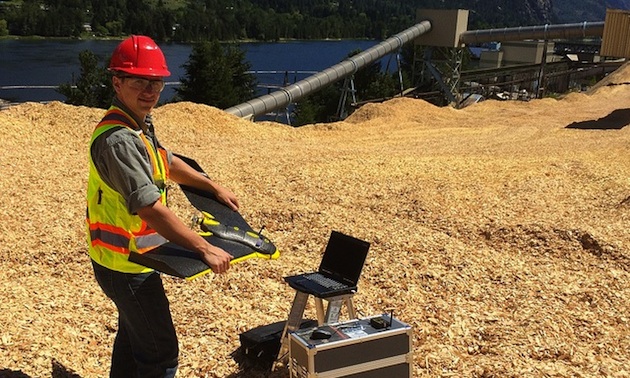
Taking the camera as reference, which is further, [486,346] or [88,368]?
[486,346]

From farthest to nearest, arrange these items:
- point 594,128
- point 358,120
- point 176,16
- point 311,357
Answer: point 176,16, point 358,120, point 594,128, point 311,357

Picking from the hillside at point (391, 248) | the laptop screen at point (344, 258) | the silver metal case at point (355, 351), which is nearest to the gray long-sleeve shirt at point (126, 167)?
the silver metal case at point (355, 351)

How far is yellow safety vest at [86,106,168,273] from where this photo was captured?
9.82 ft

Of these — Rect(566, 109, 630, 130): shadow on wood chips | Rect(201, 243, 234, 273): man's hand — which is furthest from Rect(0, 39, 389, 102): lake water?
Rect(201, 243, 234, 273): man's hand

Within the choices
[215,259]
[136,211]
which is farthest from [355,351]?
[136,211]

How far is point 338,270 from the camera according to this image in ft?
13.6

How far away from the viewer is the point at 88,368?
431 centimetres

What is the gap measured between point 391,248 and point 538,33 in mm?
25735

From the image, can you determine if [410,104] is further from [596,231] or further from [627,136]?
[596,231]

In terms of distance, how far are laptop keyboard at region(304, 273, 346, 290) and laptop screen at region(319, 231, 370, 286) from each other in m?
0.05

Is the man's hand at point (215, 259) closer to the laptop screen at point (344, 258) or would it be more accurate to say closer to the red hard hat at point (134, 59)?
the red hard hat at point (134, 59)

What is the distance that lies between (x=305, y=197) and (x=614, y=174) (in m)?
4.52

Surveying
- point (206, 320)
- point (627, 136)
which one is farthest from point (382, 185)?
point (627, 136)

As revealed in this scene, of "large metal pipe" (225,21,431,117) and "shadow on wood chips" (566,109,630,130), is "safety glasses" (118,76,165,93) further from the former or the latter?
"large metal pipe" (225,21,431,117)
